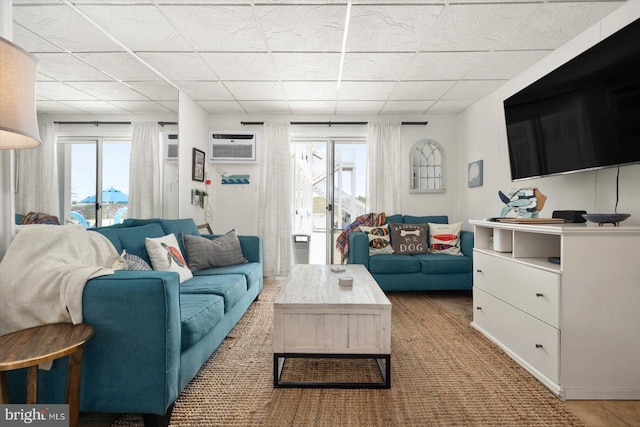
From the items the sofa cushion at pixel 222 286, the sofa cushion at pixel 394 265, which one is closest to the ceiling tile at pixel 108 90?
the sofa cushion at pixel 222 286

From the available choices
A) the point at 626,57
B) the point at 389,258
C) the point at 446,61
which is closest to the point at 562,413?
the point at 626,57

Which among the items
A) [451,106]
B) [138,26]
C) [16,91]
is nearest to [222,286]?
[16,91]

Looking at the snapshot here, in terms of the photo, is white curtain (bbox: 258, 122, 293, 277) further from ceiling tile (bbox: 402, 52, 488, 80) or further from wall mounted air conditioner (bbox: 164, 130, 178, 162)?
ceiling tile (bbox: 402, 52, 488, 80)

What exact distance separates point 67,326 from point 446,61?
11.1 feet

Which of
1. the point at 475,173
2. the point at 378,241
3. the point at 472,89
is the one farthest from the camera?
the point at 475,173

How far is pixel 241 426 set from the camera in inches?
59.9

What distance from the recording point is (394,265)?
3.74 meters

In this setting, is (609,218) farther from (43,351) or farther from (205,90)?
(205,90)

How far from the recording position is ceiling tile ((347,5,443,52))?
2.29 m

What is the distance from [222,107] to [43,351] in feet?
13.0

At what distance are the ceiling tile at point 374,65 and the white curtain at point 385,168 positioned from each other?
1.33 m

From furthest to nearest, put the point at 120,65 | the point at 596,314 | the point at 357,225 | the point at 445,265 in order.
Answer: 1. the point at 357,225
2. the point at 445,265
3. the point at 120,65
4. the point at 596,314

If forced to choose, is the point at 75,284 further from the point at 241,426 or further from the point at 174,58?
the point at 174,58

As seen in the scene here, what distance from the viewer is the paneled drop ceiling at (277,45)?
7.37 ft
